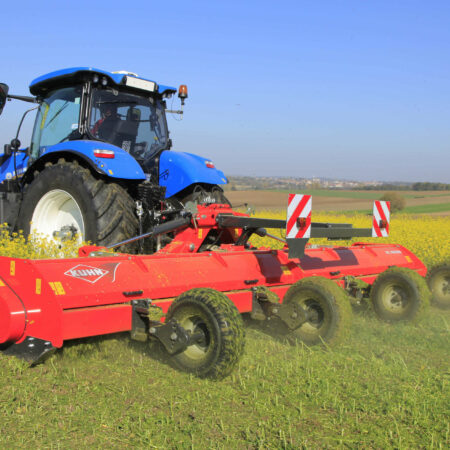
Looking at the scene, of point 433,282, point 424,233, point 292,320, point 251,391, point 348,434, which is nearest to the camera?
point 348,434

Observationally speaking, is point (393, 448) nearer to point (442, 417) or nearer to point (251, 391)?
point (442, 417)

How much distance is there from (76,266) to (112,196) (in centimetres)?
162

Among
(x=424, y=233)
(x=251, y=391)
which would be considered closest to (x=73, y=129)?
(x=251, y=391)

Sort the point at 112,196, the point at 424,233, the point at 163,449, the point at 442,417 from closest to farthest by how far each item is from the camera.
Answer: the point at 163,449 → the point at 442,417 → the point at 112,196 → the point at 424,233

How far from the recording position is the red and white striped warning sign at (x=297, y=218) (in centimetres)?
410

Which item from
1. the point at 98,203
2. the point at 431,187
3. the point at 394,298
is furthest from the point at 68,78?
the point at 431,187

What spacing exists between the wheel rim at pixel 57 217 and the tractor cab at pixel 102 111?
0.81 metres

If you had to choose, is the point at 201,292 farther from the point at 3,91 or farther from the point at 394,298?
the point at 3,91

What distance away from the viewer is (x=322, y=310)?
4168 millimetres

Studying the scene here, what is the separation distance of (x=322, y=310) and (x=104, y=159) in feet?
8.79

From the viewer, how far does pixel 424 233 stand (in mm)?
11266

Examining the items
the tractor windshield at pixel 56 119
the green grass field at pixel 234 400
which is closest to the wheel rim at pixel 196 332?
the green grass field at pixel 234 400

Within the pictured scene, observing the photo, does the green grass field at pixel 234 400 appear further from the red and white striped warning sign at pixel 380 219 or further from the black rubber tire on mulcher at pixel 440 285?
the black rubber tire on mulcher at pixel 440 285

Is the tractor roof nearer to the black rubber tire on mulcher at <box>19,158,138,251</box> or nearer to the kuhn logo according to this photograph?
the black rubber tire on mulcher at <box>19,158,138,251</box>
